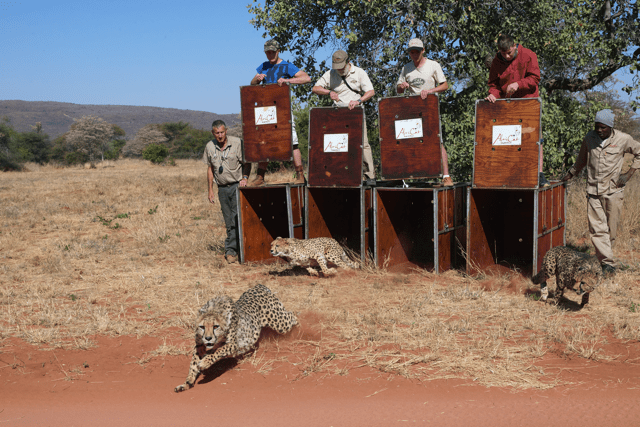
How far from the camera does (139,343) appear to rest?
16.7 ft

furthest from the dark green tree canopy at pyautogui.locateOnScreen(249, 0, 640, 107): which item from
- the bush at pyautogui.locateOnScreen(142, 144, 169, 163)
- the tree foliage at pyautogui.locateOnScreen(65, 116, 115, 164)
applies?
the tree foliage at pyautogui.locateOnScreen(65, 116, 115, 164)

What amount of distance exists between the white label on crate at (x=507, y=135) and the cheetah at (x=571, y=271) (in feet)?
4.58

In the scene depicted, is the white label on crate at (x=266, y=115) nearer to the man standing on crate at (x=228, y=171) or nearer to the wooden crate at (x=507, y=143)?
the man standing on crate at (x=228, y=171)

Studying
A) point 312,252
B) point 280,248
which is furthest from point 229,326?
point 312,252

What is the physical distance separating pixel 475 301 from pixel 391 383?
2299 millimetres

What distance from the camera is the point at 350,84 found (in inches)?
310

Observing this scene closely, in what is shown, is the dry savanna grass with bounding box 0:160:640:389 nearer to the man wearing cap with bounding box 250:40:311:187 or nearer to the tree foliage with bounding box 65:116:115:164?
the man wearing cap with bounding box 250:40:311:187

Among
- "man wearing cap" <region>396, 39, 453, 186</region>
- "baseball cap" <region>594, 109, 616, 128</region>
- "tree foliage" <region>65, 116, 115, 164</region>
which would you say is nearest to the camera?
"baseball cap" <region>594, 109, 616, 128</region>

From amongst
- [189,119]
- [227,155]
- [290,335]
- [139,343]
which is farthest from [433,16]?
[189,119]

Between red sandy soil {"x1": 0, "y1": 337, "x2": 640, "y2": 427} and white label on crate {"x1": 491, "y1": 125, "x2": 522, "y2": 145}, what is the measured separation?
280cm

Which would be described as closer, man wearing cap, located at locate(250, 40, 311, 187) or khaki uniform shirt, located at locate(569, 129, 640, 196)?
khaki uniform shirt, located at locate(569, 129, 640, 196)

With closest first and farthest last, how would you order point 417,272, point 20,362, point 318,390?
point 318,390 < point 20,362 < point 417,272

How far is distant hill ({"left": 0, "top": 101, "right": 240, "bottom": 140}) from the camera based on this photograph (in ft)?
393

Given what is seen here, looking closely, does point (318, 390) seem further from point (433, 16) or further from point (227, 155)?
point (433, 16)
